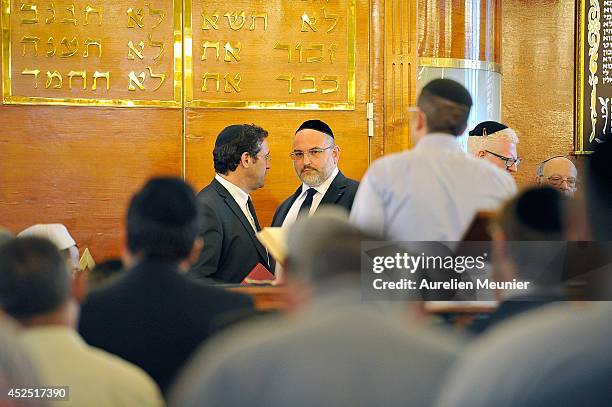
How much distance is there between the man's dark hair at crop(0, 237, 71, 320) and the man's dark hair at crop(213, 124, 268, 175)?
2.48 meters

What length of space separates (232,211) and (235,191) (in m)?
0.18

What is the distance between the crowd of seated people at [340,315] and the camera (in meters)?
2.11

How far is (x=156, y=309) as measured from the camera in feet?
9.33

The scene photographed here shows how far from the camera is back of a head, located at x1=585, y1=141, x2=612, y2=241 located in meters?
2.88

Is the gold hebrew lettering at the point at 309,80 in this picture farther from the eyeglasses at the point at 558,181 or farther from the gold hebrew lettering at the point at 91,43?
the eyeglasses at the point at 558,181

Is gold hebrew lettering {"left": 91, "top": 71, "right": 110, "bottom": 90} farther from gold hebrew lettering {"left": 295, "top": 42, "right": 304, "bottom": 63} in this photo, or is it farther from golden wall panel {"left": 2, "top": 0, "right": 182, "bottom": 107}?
gold hebrew lettering {"left": 295, "top": 42, "right": 304, "bottom": 63}

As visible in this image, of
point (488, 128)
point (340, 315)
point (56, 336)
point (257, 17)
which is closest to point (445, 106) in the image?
point (340, 315)

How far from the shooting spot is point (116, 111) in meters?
6.25

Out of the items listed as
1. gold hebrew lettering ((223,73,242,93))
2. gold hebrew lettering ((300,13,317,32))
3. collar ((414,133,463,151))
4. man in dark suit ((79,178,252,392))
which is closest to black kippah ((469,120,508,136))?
gold hebrew lettering ((300,13,317,32))

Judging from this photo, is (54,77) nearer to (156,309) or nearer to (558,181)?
(558,181)

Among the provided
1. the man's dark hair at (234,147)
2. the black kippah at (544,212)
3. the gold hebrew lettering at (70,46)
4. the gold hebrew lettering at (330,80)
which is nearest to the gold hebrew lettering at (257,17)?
the gold hebrew lettering at (330,80)

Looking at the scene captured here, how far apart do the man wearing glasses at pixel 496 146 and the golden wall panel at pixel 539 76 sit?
1.67m

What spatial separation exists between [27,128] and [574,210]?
13.1ft

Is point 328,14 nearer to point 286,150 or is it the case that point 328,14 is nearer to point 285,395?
point 286,150
